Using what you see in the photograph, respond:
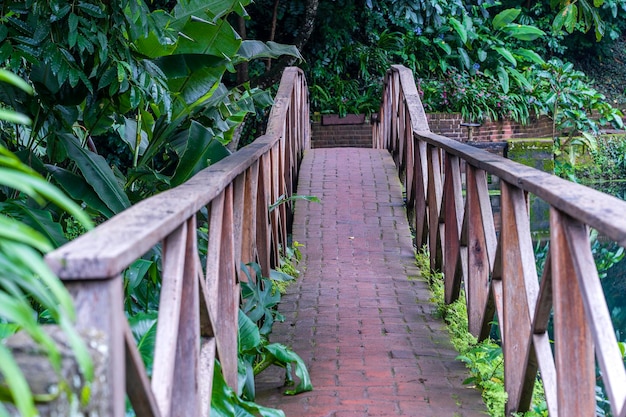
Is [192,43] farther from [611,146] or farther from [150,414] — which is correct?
[611,146]

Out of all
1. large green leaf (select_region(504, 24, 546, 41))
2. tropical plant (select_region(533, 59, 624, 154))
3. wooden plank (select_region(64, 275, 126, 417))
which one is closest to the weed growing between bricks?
wooden plank (select_region(64, 275, 126, 417))

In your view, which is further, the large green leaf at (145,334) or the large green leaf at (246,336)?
the large green leaf at (246,336)

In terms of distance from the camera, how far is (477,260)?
3.66m

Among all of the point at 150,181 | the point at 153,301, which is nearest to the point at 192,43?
the point at 150,181

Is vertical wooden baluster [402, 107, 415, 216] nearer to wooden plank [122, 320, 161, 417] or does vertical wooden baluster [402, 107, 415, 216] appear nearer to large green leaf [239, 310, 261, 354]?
large green leaf [239, 310, 261, 354]

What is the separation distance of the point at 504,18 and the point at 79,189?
1257 centimetres

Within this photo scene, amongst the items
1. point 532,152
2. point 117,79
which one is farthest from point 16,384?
point 532,152

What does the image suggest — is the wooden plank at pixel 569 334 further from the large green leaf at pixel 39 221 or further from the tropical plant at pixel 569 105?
the tropical plant at pixel 569 105

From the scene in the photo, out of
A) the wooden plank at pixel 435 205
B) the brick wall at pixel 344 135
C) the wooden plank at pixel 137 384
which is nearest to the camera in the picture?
the wooden plank at pixel 137 384

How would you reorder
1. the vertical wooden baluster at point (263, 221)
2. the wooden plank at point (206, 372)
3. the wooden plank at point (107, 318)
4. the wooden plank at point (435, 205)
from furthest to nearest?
the wooden plank at point (435, 205)
the vertical wooden baluster at point (263, 221)
the wooden plank at point (206, 372)
the wooden plank at point (107, 318)

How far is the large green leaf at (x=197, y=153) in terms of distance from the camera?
364 centimetres

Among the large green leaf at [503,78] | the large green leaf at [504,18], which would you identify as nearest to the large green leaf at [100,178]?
the large green leaf at [503,78]

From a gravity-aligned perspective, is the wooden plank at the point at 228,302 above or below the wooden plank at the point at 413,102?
below

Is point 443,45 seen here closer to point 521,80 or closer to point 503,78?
point 503,78
